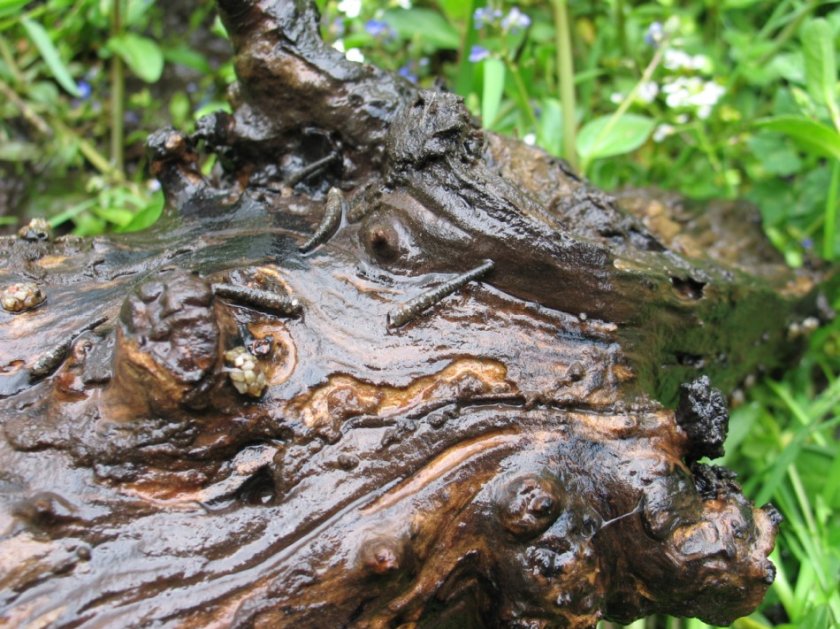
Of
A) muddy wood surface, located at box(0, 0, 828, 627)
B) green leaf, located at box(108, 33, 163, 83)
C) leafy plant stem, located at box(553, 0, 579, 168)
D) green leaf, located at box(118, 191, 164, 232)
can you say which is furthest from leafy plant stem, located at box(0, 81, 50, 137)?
leafy plant stem, located at box(553, 0, 579, 168)

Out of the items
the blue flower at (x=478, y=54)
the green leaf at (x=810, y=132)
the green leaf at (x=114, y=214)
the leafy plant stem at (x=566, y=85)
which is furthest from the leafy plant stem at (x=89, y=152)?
the green leaf at (x=810, y=132)

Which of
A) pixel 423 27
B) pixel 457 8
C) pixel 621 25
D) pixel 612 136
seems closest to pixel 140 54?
pixel 423 27

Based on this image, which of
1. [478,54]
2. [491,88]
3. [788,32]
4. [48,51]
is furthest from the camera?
[788,32]

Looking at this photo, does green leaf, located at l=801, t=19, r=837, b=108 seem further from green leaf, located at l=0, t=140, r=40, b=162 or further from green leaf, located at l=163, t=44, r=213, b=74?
green leaf, located at l=0, t=140, r=40, b=162

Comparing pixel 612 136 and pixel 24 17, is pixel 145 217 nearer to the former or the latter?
pixel 24 17

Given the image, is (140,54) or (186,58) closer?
(140,54)

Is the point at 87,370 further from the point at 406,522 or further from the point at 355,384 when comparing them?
the point at 406,522
